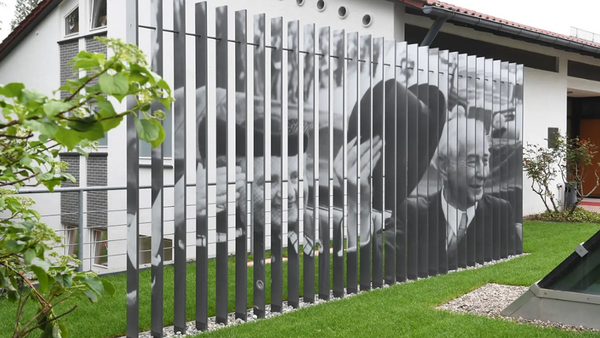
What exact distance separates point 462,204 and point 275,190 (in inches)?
132

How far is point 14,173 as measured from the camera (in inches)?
88.7

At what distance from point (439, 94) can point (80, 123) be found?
6772mm

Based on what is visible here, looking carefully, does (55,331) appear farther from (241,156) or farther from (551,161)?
(551,161)

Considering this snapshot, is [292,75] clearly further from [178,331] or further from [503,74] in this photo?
[503,74]

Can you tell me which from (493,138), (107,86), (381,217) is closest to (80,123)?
(107,86)

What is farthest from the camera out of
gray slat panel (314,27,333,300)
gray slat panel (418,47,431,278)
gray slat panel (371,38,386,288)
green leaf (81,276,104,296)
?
gray slat panel (418,47,431,278)

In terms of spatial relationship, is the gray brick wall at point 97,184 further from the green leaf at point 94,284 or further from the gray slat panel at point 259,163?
the green leaf at point 94,284

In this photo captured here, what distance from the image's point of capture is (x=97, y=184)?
14336mm

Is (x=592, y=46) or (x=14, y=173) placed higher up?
(x=592, y=46)

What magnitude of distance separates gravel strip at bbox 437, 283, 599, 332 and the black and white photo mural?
973mm

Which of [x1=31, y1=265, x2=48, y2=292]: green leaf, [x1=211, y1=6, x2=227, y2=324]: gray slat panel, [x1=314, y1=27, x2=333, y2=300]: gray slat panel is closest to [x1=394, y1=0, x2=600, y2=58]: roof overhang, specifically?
[x1=314, y1=27, x2=333, y2=300]: gray slat panel

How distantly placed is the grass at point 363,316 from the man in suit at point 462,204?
659mm

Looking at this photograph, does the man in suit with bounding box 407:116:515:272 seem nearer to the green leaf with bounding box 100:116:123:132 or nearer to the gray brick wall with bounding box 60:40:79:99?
the green leaf with bounding box 100:116:123:132

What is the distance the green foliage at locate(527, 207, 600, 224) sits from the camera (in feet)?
44.2
